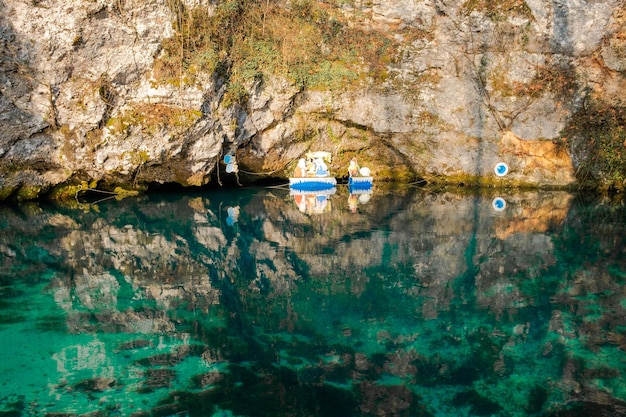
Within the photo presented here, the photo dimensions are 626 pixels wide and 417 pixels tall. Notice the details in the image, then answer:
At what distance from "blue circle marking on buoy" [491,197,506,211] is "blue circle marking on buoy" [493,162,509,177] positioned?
274 cm

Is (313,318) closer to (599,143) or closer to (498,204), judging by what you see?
(498,204)

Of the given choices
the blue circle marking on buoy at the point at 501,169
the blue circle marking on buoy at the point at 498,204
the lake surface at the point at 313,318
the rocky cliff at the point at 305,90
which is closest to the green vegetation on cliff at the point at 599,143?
the rocky cliff at the point at 305,90

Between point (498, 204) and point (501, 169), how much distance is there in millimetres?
4253

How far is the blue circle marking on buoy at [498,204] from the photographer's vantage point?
14914mm

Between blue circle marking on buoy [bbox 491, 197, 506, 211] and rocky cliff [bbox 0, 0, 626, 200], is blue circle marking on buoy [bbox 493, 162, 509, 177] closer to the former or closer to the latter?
rocky cliff [bbox 0, 0, 626, 200]

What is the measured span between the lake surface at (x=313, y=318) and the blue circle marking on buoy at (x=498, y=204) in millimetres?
2146

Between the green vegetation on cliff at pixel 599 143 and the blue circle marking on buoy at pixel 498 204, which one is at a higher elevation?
the green vegetation on cliff at pixel 599 143

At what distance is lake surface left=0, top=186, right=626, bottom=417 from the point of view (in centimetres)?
484

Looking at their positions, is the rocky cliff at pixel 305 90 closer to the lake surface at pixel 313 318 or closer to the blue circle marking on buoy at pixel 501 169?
the blue circle marking on buoy at pixel 501 169

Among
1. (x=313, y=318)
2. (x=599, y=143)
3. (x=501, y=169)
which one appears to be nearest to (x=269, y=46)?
(x=501, y=169)

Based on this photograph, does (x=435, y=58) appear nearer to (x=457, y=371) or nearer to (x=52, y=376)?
(x=457, y=371)

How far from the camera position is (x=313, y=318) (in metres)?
6.71

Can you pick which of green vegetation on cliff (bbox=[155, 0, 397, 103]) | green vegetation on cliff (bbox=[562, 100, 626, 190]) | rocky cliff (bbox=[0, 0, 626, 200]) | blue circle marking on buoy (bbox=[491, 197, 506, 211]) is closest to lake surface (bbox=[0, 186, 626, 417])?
blue circle marking on buoy (bbox=[491, 197, 506, 211])

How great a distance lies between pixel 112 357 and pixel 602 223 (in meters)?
12.2
